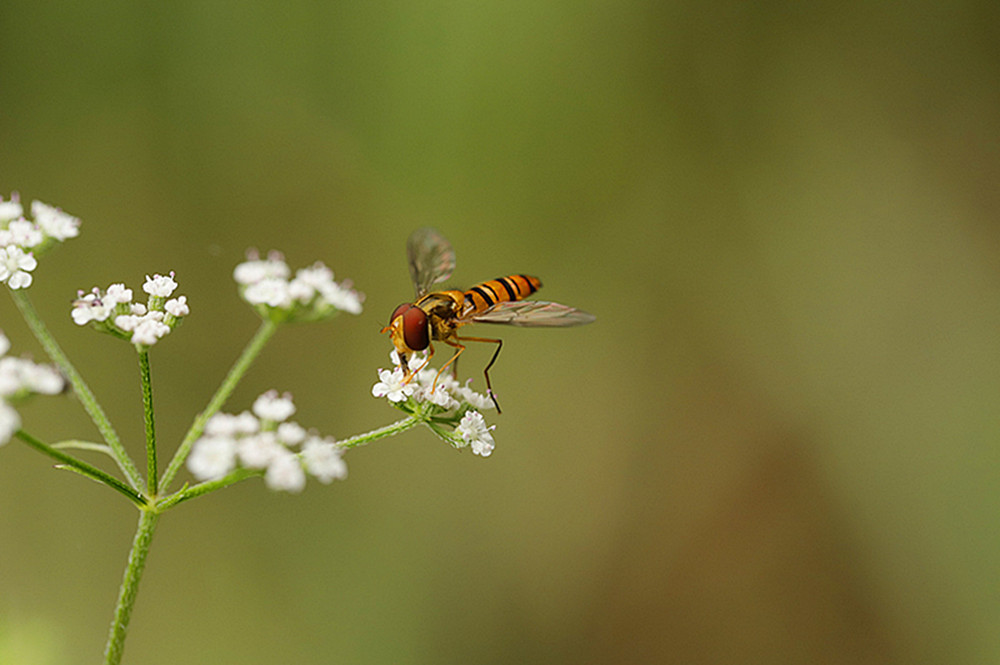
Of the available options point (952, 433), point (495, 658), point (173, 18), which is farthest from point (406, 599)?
point (173, 18)

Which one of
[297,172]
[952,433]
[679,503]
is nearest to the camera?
[952,433]

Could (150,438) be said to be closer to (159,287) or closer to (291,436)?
(291,436)

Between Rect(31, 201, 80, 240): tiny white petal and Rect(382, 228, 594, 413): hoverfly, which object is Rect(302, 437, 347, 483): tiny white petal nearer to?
Rect(382, 228, 594, 413): hoverfly

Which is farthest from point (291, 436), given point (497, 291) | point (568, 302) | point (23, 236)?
point (568, 302)

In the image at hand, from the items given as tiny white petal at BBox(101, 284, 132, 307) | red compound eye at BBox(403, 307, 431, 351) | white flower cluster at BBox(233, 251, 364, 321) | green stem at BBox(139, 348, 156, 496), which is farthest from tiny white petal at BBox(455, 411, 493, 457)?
tiny white petal at BBox(101, 284, 132, 307)

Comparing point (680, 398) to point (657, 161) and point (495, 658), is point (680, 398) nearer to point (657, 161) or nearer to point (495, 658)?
point (657, 161)

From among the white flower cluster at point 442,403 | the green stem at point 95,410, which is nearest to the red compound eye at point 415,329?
the white flower cluster at point 442,403
